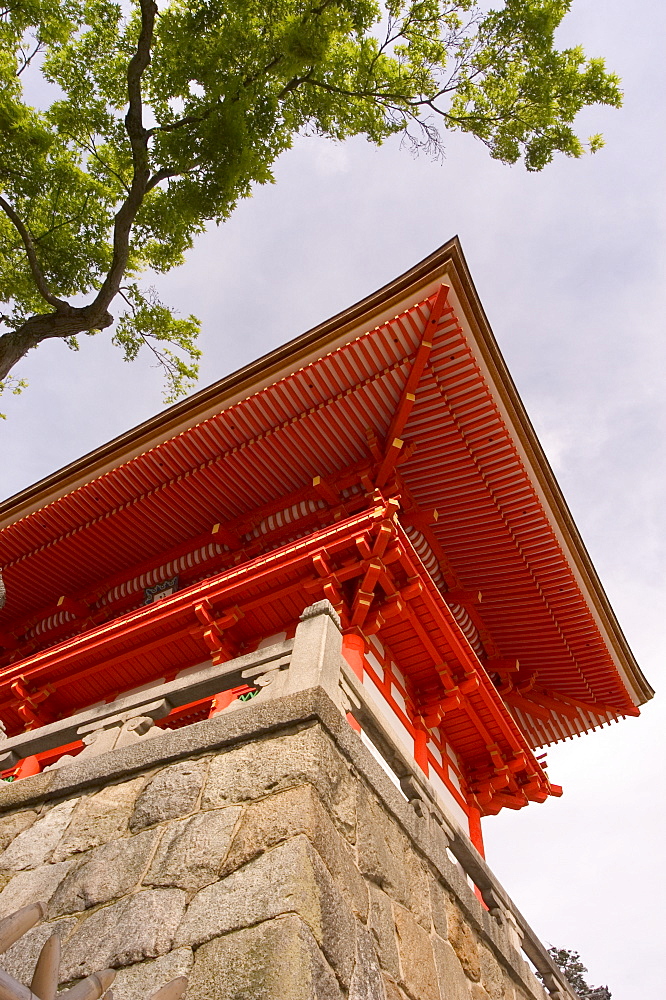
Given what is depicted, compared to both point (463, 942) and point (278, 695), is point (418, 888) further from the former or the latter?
point (278, 695)

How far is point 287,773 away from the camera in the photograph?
3363mm

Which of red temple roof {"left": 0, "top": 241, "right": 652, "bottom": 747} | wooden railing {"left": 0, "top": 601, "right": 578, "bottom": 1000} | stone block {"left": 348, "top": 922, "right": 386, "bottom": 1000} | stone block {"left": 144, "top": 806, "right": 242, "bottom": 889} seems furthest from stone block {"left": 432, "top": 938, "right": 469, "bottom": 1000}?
red temple roof {"left": 0, "top": 241, "right": 652, "bottom": 747}

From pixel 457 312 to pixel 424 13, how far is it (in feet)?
12.2

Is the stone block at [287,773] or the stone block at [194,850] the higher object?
the stone block at [287,773]

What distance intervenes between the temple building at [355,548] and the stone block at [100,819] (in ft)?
8.17

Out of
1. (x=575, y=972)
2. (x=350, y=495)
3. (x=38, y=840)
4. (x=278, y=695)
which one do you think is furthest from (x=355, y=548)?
(x=575, y=972)

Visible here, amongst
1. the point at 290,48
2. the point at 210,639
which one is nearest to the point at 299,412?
the point at 210,639

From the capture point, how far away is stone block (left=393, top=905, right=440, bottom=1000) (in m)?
3.41

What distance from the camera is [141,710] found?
440 cm

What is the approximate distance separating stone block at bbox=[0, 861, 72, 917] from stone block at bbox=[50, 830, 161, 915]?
7cm

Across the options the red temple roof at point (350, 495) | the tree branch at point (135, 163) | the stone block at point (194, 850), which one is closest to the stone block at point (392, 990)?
the stone block at point (194, 850)

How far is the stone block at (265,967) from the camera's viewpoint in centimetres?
253

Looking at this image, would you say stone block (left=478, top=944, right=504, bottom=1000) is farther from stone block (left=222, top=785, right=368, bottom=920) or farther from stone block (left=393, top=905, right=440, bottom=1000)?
stone block (left=222, top=785, right=368, bottom=920)

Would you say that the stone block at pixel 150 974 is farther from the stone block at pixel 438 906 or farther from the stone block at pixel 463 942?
the stone block at pixel 463 942
